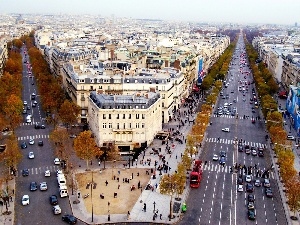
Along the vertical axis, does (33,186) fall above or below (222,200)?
above

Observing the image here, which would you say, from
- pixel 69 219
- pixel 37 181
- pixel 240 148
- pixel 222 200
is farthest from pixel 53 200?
pixel 240 148

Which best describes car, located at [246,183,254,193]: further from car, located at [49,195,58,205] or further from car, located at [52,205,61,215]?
car, located at [49,195,58,205]

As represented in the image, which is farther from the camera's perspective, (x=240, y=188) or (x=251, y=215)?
(x=240, y=188)

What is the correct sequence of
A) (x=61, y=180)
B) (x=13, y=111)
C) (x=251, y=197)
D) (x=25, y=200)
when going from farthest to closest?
(x=13, y=111)
(x=61, y=180)
(x=251, y=197)
(x=25, y=200)

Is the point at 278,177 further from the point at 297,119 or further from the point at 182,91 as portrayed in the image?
the point at 182,91

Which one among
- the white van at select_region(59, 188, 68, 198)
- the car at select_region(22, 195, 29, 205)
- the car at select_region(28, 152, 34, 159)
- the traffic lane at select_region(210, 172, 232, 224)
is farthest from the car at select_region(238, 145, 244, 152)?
the car at select_region(22, 195, 29, 205)

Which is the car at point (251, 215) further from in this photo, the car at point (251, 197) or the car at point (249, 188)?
the car at point (249, 188)

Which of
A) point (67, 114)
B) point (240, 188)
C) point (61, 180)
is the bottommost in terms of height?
point (240, 188)

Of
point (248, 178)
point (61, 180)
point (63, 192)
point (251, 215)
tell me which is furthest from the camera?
point (248, 178)

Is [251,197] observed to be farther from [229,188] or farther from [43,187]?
[43,187]
